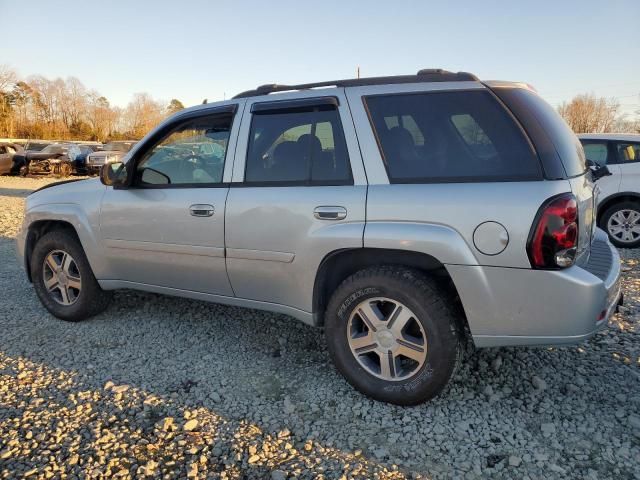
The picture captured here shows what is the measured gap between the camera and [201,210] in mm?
3221

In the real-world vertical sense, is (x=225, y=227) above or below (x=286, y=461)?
above

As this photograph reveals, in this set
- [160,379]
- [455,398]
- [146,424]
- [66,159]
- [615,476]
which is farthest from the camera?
[66,159]

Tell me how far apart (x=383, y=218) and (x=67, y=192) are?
284cm

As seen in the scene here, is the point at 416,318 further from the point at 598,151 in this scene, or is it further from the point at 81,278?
the point at 598,151

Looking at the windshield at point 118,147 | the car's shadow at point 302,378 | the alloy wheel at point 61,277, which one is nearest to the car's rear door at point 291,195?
the car's shadow at point 302,378

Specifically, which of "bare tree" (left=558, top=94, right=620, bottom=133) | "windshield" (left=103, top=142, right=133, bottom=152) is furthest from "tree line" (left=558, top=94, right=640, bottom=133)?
"windshield" (left=103, top=142, right=133, bottom=152)

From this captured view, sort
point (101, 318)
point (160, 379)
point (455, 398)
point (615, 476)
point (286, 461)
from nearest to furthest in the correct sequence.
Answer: point (615, 476)
point (286, 461)
point (455, 398)
point (160, 379)
point (101, 318)

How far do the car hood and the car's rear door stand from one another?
141 cm

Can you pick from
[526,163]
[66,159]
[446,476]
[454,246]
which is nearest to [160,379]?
[446,476]

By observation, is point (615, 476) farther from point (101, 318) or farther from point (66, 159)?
point (66, 159)

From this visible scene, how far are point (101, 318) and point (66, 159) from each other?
64.9ft

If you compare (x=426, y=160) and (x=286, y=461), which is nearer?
(x=286, y=461)

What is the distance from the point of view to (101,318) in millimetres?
4145

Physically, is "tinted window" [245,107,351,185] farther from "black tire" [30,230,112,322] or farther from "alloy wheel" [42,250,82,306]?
"alloy wheel" [42,250,82,306]
